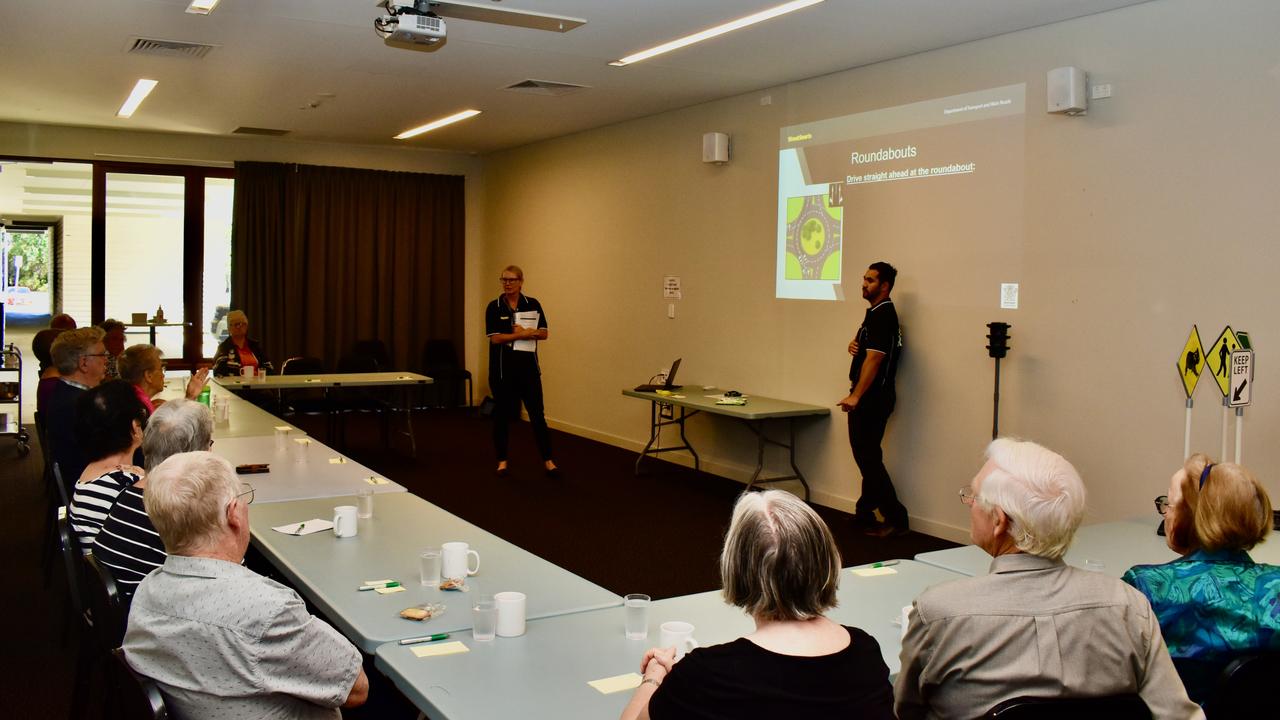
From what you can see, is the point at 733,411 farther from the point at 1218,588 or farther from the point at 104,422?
the point at 1218,588

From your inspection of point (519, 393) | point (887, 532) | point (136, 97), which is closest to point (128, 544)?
point (887, 532)

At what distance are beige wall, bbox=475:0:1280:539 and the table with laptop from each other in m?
0.12

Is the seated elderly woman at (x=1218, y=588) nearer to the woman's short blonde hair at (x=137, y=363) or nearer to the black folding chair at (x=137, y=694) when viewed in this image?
the black folding chair at (x=137, y=694)

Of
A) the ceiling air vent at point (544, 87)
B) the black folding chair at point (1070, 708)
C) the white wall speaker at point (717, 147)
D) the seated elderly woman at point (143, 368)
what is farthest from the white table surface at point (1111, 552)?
the ceiling air vent at point (544, 87)

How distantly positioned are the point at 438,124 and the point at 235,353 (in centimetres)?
279

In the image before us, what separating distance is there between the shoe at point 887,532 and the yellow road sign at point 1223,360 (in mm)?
2290

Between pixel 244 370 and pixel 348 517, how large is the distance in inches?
215

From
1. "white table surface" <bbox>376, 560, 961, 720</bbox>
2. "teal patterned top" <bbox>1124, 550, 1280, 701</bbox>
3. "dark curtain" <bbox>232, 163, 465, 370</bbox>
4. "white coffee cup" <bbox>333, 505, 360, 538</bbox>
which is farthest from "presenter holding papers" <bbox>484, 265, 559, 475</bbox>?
"teal patterned top" <bbox>1124, 550, 1280, 701</bbox>

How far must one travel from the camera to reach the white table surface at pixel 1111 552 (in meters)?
3.08

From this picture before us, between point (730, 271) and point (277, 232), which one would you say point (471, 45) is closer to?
point (730, 271)

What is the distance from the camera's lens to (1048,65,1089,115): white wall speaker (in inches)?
205

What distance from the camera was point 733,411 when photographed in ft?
21.9

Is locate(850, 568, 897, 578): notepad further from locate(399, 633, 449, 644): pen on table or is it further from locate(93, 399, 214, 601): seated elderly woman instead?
locate(93, 399, 214, 601): seated elderly woman

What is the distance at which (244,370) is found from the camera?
8227 millimetres
